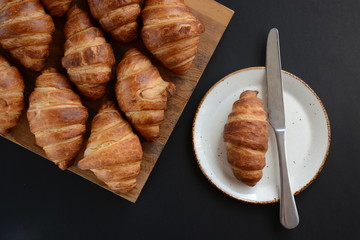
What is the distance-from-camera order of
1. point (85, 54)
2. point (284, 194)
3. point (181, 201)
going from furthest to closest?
point (181, 201) < point (284, 194) < point (85, 54)

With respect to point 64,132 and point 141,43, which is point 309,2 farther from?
point 64,132

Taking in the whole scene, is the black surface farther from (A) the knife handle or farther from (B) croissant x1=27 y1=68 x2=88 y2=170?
(B) croissant x1=27 y1=68 x2=88 y2=170

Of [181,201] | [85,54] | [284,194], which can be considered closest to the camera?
[85,54]

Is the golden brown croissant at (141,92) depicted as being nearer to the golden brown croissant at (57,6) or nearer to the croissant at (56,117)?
the croissant at (56,117)

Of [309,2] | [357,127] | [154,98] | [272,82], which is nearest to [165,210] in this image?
[154,98]

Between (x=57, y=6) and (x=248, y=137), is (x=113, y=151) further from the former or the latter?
(x=57, y=6)

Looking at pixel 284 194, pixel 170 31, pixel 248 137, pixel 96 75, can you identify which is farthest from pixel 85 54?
pixel 284 194

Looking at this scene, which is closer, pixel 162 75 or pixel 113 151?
pixel 113 151
